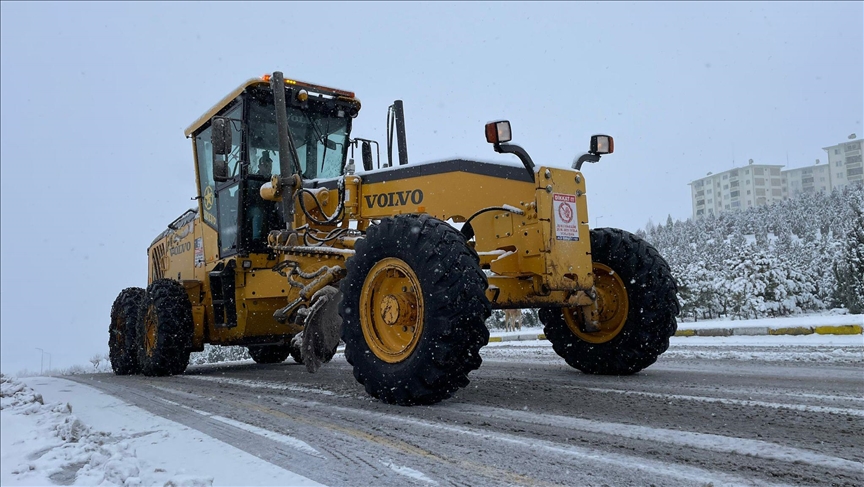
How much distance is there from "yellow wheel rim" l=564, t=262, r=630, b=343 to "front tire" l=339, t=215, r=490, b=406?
1.94 meters

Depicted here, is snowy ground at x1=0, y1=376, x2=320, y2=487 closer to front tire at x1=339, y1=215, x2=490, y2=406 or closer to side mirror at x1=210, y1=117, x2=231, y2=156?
front tire at x1=339, y1=215, x2=490, y2=406

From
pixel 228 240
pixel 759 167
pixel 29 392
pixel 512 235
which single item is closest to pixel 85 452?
pixel 512 235

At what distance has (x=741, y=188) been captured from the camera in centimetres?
7662

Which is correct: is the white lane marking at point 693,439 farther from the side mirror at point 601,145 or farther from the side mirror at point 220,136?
the side mirror at point 220,136

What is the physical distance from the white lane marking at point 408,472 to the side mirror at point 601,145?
11.7ft

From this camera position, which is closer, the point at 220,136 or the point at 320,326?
the point at 320,326

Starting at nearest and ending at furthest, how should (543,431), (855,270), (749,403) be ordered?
1. (543,431)
2. (749,403)
3. (855,270)

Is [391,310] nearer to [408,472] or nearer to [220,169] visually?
[408,472]

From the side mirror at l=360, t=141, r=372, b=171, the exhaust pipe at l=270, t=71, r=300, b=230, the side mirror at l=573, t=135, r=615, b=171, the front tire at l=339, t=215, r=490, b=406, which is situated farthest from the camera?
the side mirror at l=360, t=141, r=372, b=171

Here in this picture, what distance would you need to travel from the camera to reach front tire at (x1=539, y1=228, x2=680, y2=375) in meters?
5.13

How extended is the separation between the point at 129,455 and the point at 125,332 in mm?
7466

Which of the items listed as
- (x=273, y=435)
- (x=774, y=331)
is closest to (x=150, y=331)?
(x=273, y=435)

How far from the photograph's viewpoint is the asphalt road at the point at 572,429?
7.75ft

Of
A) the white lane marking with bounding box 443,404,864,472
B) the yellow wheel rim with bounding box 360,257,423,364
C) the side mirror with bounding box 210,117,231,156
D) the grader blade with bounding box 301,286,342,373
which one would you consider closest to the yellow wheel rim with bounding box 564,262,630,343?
the yellow wheel rim with bounding box 360,257,423,364
